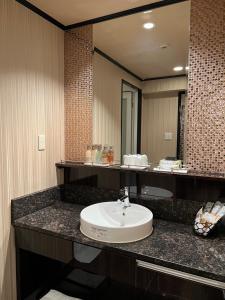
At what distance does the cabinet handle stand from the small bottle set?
0.82 m

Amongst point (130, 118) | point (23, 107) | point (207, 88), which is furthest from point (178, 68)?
point (23, 107)

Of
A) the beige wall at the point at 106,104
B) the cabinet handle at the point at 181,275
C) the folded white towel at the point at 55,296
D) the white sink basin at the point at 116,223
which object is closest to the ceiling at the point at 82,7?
the beige wall at the point at 106,104

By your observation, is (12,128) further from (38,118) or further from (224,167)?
(224,167)

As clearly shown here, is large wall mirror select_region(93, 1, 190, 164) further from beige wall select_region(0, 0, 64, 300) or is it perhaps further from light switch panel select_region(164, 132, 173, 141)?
beige wall select_region(0, 0, 64, 300)

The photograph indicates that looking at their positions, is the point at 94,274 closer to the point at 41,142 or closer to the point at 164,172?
the point at 164,172

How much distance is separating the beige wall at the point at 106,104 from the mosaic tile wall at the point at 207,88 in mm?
565

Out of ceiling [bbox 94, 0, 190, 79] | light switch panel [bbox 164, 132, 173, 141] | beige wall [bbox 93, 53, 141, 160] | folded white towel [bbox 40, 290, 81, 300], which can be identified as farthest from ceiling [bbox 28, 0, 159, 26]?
folded white towel [bbox 40, 290, 81, 300]

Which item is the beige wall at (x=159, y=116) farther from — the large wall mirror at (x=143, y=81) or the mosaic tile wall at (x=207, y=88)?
the mosaic tile wall at (x=207, y=88)

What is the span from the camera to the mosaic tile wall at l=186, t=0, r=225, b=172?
1390 mm

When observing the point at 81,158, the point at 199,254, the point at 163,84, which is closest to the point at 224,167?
the point at 199,254

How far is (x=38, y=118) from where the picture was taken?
5.46 feet

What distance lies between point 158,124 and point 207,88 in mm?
407

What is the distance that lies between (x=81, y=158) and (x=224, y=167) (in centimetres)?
107

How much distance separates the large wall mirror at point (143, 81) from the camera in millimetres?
1546
